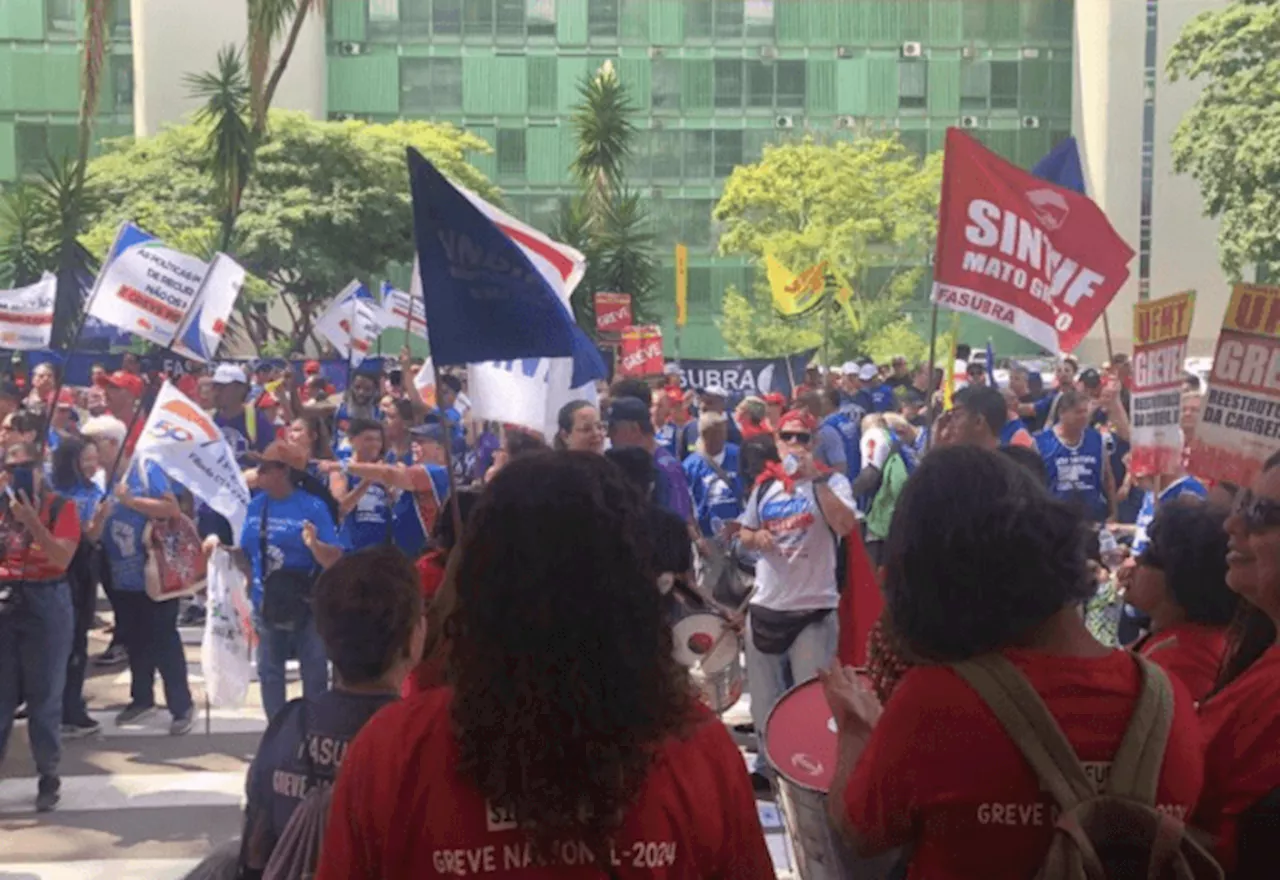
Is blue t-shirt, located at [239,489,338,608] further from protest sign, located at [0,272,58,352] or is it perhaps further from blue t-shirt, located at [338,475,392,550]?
protest sign, located at [0,272,58,352]

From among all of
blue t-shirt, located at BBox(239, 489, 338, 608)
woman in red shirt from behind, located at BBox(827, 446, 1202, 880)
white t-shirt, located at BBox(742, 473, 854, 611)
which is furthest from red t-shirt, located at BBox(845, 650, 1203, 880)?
blue t-shirt, located at BBox(239, 489, 338, 608)

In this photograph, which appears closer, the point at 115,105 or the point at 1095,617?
the point at 1095,617

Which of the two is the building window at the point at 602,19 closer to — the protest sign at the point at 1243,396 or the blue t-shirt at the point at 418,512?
the blue t-shirt at the point at 418,512

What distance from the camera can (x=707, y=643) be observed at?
25.6 ft

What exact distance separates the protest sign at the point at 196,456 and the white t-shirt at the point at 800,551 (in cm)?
312

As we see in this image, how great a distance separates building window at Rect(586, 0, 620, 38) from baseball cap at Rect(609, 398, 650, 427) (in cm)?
5602

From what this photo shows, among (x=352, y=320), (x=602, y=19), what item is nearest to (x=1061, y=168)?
(x=352, y=320)

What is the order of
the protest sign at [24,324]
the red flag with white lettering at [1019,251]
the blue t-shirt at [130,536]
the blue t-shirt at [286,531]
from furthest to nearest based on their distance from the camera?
the protest sign at [24,324] < the blue t-shirt at [130,536] < the blue t-shirt at [286,531] < the red flag with white lettering at [1019,251]

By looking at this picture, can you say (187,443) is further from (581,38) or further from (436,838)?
(581,38)

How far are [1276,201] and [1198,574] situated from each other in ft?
116

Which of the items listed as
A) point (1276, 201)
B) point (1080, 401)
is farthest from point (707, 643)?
point (1276, 201)

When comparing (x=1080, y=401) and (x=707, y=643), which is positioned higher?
(x=1080, y=401)

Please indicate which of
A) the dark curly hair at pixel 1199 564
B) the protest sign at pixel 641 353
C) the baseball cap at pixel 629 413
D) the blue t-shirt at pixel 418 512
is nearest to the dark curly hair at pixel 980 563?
the dark curly hair at pixel 1199 564

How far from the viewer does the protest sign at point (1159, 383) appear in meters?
8.55
